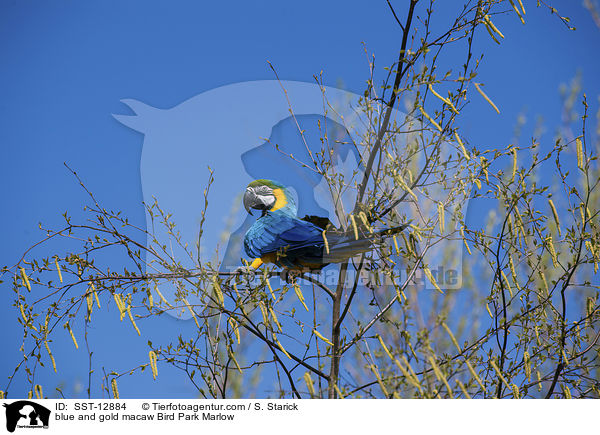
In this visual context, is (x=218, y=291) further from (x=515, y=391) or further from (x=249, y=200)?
(x=515, y=391)

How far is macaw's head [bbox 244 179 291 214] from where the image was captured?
5.07 feet

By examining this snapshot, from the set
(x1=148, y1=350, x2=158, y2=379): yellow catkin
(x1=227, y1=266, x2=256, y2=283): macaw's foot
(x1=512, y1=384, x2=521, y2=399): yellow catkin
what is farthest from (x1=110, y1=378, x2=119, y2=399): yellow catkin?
(x1=512, y1=384, x2=521, y2=399): yellow catkin

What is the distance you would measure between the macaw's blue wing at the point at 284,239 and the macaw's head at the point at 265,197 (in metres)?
0.05

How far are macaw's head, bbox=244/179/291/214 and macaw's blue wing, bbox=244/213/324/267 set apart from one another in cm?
5

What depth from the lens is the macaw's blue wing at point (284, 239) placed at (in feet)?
4.63

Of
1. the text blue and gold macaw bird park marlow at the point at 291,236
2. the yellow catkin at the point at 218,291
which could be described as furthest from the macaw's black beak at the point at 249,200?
the yellow catkin at the point at 218,291

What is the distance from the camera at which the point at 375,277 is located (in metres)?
1.38

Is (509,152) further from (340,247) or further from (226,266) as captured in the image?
(226,266)
